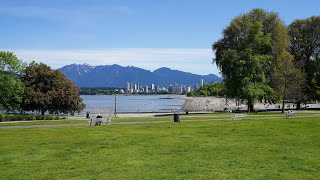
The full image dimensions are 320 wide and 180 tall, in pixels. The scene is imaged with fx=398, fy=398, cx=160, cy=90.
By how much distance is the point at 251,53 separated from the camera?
186 feet

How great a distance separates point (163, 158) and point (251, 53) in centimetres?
4483

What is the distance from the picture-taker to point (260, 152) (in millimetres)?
15680

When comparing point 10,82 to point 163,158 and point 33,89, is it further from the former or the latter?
point 163,158

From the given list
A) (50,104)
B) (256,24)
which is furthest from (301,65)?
(50,104)

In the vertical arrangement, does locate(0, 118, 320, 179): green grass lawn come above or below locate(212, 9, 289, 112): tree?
below

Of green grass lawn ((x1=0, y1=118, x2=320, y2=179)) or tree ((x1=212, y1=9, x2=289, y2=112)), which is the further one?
tree ((x1=212, y1=9, x2=289, y2=112))

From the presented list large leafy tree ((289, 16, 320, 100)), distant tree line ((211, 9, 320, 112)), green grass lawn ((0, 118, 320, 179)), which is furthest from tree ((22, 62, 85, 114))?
large leafy tree ((289, 16, 320, 100))

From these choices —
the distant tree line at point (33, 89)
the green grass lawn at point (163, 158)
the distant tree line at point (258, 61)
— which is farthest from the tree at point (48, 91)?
the green grass lawn at point (163, 158)

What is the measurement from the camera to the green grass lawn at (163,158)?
11773 millimetres

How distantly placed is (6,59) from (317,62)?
5029 centimetres

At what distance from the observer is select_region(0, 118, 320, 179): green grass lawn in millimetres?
11773

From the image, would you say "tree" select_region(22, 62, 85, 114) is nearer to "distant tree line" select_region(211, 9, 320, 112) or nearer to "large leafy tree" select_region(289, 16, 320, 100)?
"distant tree line" select_region(211, 9, 320, 112)

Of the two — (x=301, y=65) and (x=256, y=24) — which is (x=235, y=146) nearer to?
(x=256, y=24)

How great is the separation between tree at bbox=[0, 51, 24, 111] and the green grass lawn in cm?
2849
